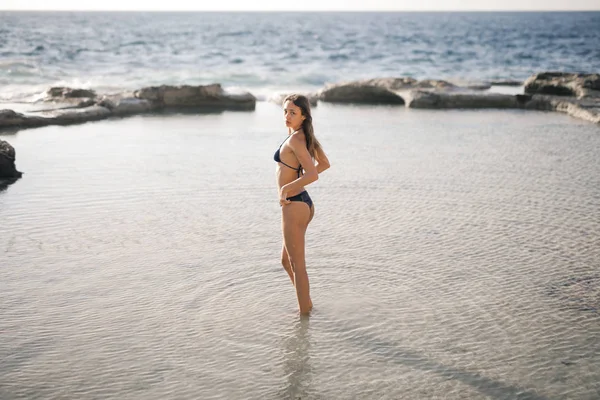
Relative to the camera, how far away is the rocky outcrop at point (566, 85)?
18.4 meters

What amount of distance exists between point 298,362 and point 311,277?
162 centimetres

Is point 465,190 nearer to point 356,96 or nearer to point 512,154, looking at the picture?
point 512,154

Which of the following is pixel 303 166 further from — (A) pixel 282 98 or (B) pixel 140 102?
(A) pixel 282 98

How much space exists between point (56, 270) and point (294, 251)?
8.66ft

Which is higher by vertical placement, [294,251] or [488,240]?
[294,251]

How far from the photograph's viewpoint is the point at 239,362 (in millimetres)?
4668

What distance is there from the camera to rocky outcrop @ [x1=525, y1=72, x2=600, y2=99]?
1844cm

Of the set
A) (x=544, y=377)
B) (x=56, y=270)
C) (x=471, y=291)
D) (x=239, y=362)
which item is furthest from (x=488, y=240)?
(x=56, y=270)

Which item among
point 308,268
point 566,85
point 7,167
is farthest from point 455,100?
point 308,268

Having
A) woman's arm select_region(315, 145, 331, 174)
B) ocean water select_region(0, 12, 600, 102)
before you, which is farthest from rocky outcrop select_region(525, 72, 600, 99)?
woman's arm select_region(315, 145, 331, 174)

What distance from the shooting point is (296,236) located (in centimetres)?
514

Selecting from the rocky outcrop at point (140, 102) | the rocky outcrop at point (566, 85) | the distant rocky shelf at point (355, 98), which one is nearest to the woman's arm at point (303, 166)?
the distant rocky shelf at point (355, 98)

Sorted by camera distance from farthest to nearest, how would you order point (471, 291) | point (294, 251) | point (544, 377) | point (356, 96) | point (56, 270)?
point (356, 96) → point (56, 270) → point (471, 291) → point (294, 251) → point (544, 377)

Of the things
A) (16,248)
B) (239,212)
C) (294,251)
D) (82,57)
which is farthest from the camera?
(82,57)
